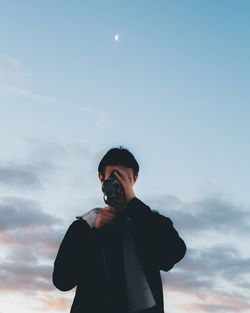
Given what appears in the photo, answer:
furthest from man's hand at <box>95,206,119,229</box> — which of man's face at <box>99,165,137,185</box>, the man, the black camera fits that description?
man's face at <box>99,165,137,185</box>

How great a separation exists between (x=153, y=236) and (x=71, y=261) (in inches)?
32.2

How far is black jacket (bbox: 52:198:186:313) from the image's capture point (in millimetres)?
3750

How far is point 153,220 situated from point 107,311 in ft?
2.95

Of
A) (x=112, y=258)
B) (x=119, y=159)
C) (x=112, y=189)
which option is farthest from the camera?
(x=119, y=159)

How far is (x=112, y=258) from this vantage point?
152 inches

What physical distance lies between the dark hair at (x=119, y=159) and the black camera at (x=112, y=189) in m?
0.35

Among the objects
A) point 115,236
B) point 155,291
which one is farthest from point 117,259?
point 155,291

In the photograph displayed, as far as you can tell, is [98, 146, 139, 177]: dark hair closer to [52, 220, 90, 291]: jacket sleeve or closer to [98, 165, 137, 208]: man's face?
[98, 165, 137, 208]: man's face

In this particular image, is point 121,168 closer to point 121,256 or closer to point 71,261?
point 121,256

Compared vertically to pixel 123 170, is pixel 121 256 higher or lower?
lower

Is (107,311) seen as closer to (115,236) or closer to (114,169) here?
(115,236)

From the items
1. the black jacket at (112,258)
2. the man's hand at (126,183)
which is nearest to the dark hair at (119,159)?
the man's hand at (126,183)

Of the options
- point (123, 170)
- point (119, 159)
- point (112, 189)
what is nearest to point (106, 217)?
point (112, 189)

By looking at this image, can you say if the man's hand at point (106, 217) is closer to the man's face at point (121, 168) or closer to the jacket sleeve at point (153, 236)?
the jacket sleeve at point (153, 236)
